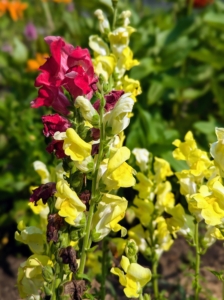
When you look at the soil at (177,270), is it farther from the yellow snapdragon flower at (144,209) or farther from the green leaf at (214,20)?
the green leaf at (214,20)

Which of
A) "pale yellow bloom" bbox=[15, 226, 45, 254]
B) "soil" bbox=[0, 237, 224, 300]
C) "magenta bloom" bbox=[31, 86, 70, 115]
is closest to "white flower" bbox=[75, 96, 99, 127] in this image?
"magenta bloom" bbox=[31, 86, 70, 115]

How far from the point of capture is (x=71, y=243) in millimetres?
1355

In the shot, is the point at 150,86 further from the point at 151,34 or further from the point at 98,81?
the point at 98,81

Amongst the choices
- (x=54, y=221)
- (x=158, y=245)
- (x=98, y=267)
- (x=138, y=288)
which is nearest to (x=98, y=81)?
(x=54, y=221)

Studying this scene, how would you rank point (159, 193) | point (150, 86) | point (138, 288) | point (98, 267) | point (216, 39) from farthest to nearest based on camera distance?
point (216, 39) < point (150, 86) < point (98, 267) < point (159, 193) < point (138, 288)

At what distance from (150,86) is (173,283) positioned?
1061 mm

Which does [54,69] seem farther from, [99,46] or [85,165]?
[99,46]

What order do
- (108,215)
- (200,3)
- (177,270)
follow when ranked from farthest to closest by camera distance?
(200,3), (177,270), (108,215)

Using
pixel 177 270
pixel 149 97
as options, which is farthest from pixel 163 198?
pixel 149 97

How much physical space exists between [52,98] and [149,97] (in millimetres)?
1616

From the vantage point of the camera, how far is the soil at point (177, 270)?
2.35 metres

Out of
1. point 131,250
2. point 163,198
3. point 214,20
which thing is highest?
point 131,250

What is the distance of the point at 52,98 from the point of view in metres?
1.28

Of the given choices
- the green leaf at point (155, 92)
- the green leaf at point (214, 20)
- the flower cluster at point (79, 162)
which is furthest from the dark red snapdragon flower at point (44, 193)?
the green leaf at point (214, 20)
